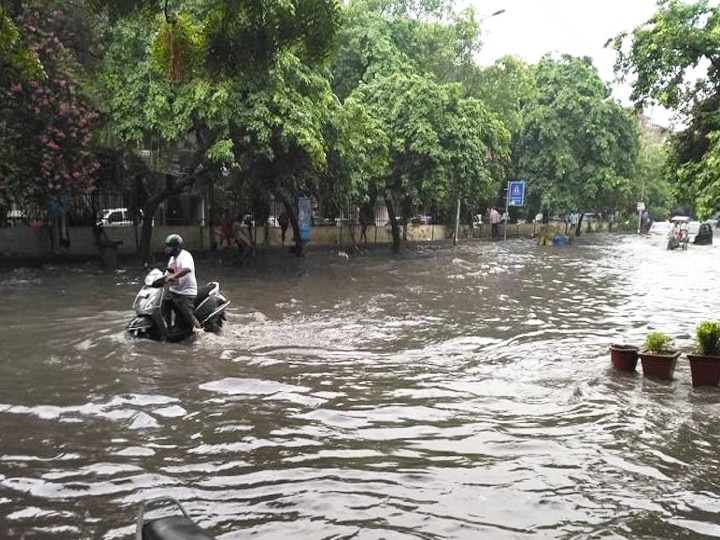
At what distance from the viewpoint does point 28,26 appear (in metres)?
15.2

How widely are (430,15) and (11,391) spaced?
3176 cm

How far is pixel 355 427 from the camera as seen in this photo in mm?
6172

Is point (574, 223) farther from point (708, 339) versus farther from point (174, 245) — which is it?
point (174, 245)

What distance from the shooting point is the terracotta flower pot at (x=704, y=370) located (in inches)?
304

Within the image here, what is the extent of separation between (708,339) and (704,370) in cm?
38

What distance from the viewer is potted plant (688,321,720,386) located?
7.73 metres

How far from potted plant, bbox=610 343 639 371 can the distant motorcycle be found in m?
5.82

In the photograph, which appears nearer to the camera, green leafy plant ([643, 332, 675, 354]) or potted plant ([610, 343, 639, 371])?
green leafy plant ([643, 332, 675, 354])

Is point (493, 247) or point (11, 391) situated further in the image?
point (493, 247)

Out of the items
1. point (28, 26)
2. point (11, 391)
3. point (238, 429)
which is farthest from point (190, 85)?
point (238, 429)

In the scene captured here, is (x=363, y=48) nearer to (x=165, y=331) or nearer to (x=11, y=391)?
(x=165, y=331)

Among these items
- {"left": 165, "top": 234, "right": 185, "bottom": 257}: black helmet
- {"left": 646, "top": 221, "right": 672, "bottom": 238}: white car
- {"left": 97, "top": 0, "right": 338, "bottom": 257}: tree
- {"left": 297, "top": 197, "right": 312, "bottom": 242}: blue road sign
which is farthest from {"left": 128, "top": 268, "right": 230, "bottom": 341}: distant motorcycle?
{"left": 646, "top": 221, "right": 672, "bottom": 238}: white car

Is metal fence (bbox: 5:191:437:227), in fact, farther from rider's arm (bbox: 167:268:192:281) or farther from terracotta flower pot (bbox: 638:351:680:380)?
terracotta flower pot (bbox: 638:351:680:380)

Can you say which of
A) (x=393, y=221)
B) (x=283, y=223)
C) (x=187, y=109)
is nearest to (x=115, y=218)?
(x=283, y=223)
